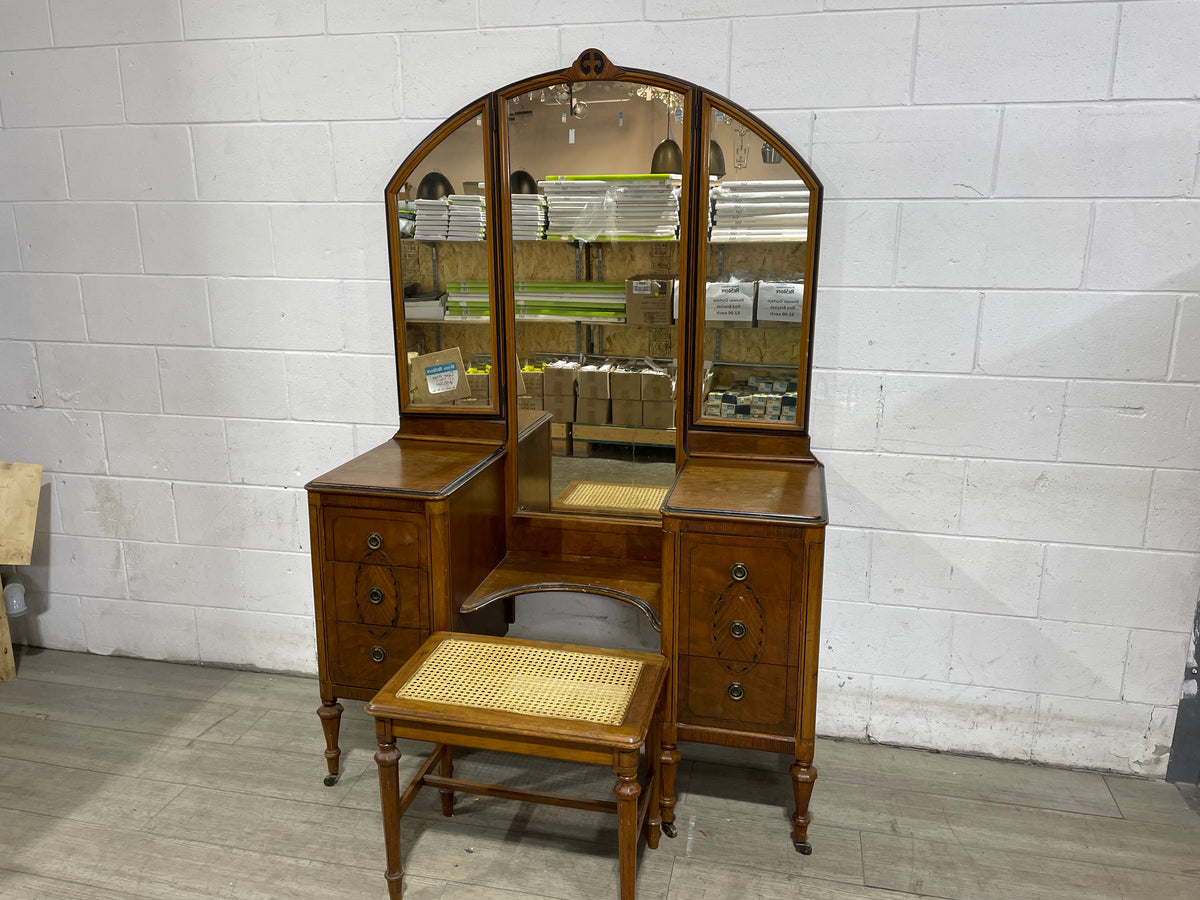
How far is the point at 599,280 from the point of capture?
2.23 metres

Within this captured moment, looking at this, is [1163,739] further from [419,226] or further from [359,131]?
[359,131]

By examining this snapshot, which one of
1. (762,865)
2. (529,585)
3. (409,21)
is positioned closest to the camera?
(762,865)

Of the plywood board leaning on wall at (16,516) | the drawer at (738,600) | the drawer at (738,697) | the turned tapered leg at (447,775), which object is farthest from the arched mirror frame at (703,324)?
the plywood board leaning on wall at (16,516)

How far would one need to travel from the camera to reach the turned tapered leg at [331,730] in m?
2.29

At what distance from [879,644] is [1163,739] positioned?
0.77 m

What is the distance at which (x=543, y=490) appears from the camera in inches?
95.0

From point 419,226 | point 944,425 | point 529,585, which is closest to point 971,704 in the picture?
point 944,425

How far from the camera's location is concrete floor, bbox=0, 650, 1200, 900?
6.55 ft

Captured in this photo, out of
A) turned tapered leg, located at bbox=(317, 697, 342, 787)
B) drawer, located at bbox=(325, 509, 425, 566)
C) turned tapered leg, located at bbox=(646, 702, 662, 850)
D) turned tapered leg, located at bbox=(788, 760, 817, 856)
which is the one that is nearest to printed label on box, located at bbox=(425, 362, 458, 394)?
drawer, located at bbox=(325, 509, 425, 566)

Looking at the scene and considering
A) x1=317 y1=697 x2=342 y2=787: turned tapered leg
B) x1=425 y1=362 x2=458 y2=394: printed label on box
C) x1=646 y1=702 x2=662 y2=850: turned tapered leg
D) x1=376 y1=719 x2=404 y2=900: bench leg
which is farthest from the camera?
x1=425 y1=362 x2=458 y2=394: printed label on box

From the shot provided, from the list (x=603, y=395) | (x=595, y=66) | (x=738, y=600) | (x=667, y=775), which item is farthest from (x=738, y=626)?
(x=595, y=66)

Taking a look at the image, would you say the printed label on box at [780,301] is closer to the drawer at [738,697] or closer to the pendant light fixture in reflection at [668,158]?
the pendant light fixture in reflection at [668,158]

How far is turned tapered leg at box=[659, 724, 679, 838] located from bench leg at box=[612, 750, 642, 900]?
0.29 meters

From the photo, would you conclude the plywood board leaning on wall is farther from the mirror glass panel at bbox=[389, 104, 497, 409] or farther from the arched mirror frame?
the arched mirror frame
